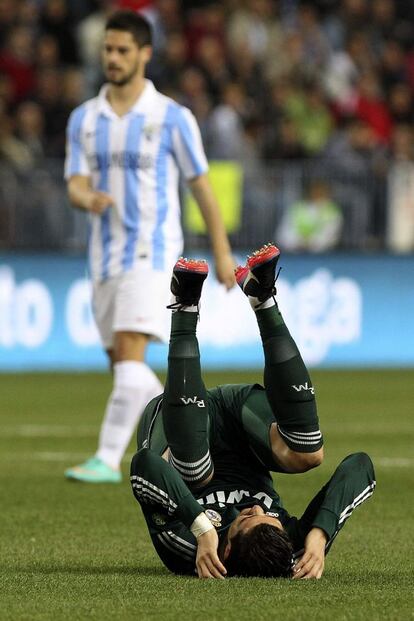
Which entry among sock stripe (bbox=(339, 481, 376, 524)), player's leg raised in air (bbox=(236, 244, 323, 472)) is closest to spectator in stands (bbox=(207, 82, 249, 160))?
player's leg raised in air (bbox=(236, 244, 323, 472))

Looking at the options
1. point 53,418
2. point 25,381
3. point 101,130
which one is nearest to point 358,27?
point 25,381

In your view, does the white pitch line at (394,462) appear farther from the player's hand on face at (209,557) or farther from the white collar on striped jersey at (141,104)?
the player's hand on face at (209,557)

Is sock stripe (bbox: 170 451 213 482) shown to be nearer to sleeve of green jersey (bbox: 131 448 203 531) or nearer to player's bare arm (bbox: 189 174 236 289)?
sleeve of green jersey (bbox: 131 448 203 531)

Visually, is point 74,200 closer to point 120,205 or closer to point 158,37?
point 120,205

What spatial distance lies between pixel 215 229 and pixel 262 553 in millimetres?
3476

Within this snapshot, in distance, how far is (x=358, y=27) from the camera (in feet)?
66.4

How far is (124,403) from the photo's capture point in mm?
8719

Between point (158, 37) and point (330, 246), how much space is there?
313 cm

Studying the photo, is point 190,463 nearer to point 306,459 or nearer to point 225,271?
point 306,459

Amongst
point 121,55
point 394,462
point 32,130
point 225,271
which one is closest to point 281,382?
point 225,271

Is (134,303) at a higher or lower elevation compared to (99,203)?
lower

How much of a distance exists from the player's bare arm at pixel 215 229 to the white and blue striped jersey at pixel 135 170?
0.12 metres

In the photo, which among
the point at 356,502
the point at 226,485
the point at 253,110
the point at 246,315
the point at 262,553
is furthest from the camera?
the point at 253,110

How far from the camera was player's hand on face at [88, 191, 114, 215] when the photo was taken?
8570mm
